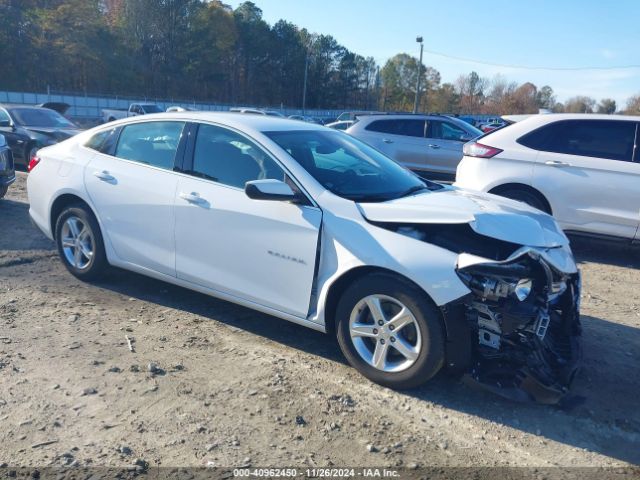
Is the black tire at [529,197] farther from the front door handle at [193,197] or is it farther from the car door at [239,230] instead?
the front door handle at [193,197]

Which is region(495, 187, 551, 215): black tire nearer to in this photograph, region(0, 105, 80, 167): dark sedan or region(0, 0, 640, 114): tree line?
region(0, 105, 80, 167): dark sedan

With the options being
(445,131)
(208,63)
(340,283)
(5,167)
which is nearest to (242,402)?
(340,283)

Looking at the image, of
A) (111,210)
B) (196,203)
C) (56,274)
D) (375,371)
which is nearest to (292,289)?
(375,371)

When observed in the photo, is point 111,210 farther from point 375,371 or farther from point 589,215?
point 589,215

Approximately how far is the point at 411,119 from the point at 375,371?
34.9 feet

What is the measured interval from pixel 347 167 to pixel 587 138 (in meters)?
4.36

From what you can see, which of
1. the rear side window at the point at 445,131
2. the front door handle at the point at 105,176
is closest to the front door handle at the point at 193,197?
the front door handle at the point at 105,176

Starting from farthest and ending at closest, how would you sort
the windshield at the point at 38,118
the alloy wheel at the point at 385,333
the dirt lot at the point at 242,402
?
the windshield at the point at 38,118
the alloy wheel at the point at 385,333
the dirt lot at the point at 242,402

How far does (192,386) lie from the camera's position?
3.68 m

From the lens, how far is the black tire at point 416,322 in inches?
137

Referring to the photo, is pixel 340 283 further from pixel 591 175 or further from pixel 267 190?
pixel 591 175

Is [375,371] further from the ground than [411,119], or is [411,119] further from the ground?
[411,119]

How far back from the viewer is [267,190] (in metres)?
3.88

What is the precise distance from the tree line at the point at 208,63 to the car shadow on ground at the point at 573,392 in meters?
43.0
